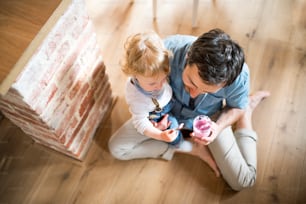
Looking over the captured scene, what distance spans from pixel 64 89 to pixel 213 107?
1.92ft

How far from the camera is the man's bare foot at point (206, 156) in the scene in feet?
4.33

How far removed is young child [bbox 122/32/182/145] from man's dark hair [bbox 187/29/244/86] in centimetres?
12

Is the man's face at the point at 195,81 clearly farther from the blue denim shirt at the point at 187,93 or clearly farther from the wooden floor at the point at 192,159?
the wooden floor at the point at 192,159

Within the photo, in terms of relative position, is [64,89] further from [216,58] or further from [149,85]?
[216,58]

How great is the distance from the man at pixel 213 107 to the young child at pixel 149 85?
0.04 m

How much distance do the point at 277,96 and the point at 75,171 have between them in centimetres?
102

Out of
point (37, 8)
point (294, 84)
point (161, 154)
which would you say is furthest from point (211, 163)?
point (37, 8)

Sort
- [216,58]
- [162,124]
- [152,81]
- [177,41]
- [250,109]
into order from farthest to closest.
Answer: [250,109]
[162,124]
[177,41]
[152,81]
[216,58]

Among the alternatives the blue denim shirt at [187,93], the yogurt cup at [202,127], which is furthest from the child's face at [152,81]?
the yogurt cup at [202,127]

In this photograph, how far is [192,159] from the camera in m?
1.38

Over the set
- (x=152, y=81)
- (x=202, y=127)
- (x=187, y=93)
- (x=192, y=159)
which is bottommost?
(x=192, y=159)

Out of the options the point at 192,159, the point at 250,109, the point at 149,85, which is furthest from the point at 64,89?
the point at 250,109

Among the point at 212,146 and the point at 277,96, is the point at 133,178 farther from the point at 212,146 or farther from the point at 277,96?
the point at 277,96

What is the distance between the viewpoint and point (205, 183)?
4.32 feet
